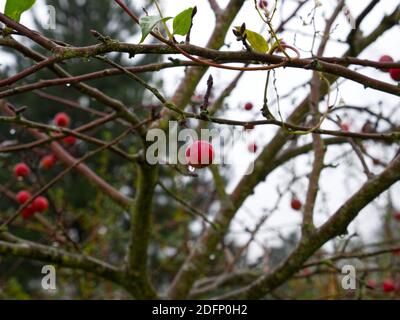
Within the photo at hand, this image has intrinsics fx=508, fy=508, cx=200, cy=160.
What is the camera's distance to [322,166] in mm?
1752

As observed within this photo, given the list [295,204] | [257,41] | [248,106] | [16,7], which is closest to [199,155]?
[257,41]

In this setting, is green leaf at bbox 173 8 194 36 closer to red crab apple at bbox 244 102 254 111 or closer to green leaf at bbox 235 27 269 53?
green leaf at bbox 235 27 269 53

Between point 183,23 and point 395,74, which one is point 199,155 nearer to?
point 183,23

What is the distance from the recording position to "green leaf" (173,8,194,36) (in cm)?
82

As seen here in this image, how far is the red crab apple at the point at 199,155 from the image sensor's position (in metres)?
1.01

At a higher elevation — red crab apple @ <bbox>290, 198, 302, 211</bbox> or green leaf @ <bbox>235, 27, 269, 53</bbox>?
red crab apple @ <bbox>290, 198, 302, 211</bbox>

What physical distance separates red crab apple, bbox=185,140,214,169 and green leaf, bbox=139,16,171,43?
0.31 meters

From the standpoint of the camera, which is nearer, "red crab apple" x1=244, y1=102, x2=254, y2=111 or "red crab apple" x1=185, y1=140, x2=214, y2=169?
"red crab apple" x1=185, y1=140, x2=214, y2=169

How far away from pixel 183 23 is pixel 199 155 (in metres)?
0.29

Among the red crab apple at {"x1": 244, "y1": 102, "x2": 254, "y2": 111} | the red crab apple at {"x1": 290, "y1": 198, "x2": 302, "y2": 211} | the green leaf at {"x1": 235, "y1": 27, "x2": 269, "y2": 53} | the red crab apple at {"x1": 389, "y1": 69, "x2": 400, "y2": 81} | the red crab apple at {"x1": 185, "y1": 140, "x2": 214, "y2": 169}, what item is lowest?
the red crab apple at {"x1": 185, "y1": 140, "x2": 214, "y2": 169}

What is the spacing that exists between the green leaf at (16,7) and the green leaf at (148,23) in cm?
20

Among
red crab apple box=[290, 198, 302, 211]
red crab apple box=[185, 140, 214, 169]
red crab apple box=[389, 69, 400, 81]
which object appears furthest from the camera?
red crab apple box=[290, 198, 302, 211]

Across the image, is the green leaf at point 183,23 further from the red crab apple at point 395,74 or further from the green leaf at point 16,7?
the red crab apple at point 395,74

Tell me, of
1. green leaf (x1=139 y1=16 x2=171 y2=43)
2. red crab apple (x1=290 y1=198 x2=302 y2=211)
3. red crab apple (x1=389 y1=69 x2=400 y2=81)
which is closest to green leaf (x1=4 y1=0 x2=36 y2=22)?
green leaf (x1=139 y1=16 x2=171 y2=43)
